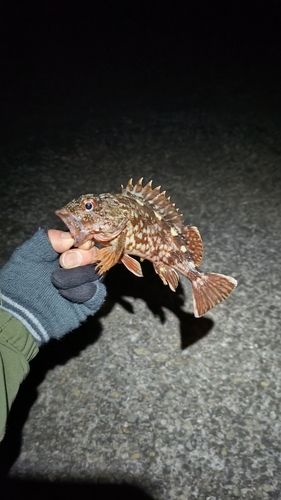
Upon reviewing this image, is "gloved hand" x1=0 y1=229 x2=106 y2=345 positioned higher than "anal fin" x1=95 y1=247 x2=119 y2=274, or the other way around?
"anal fin" x1=95 y1=247 x2=119 y2=274

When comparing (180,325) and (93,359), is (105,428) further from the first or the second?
(180,325)

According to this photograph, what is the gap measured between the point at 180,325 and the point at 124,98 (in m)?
5.60

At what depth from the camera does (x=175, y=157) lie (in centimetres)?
610

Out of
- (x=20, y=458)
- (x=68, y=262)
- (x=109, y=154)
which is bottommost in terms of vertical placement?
(x=20, y=458)

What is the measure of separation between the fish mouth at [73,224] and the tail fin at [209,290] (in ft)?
2.14

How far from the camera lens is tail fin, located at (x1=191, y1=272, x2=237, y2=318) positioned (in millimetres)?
2383

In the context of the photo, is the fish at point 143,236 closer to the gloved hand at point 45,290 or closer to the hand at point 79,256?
the hand at point 79,256

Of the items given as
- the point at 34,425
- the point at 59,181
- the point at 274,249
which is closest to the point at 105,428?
the point at 34,425

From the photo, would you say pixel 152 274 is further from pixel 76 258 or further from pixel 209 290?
pixel 76 258

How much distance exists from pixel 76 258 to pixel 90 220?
22cm

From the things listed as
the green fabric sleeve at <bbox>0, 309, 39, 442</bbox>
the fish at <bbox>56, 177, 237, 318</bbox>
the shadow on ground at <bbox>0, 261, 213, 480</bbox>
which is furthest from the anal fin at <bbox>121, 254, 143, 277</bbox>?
the shadow on ground at <bbox>0, 261, 213, 480</bbox>

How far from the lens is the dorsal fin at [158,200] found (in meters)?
2.44

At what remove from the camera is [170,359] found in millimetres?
3420

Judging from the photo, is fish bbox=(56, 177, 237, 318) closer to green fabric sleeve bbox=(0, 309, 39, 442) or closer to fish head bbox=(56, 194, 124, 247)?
fish head bbox=(56, 194, 124, 247)
